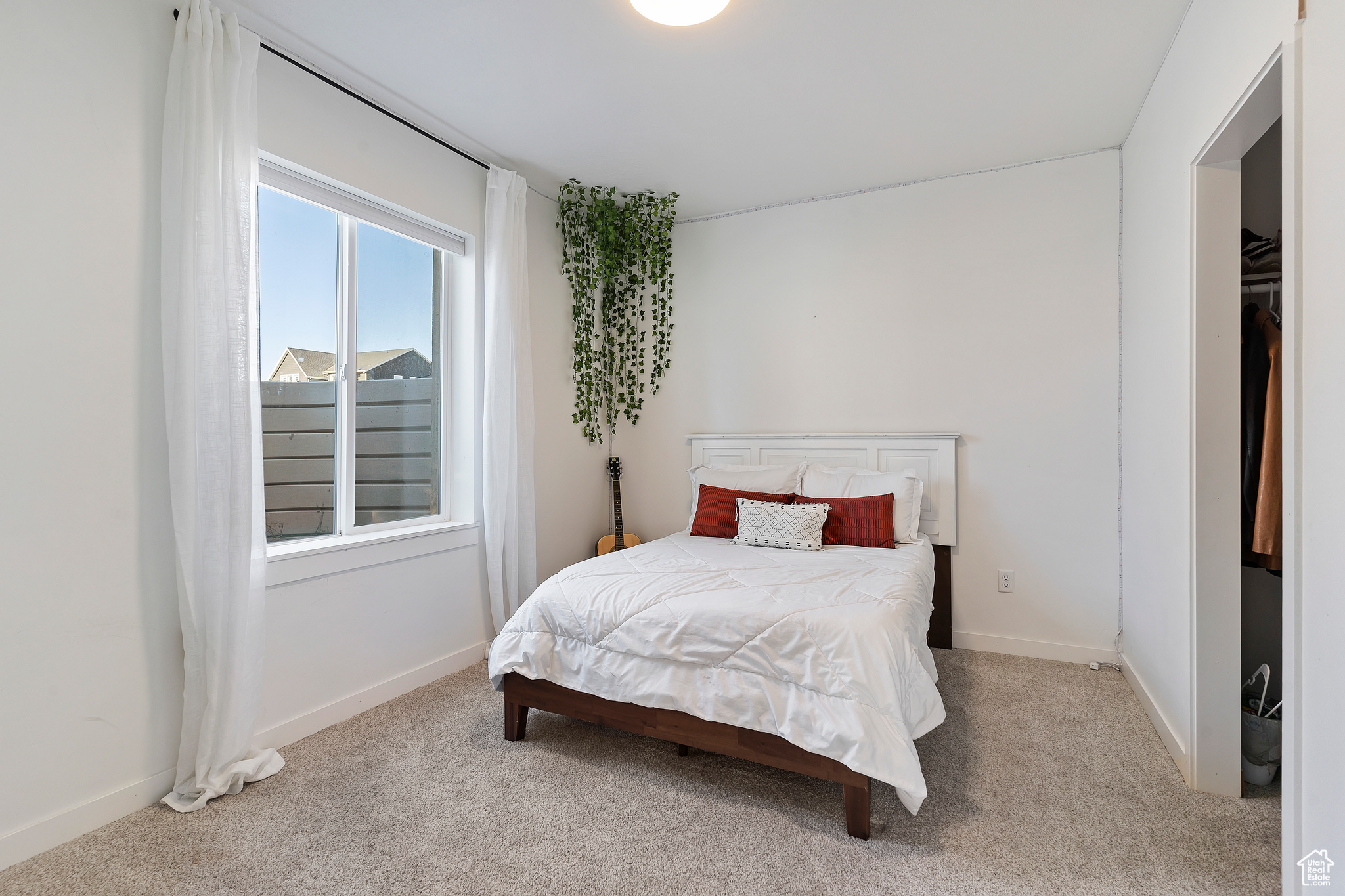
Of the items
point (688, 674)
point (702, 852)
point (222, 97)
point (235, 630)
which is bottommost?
point (702, 852)

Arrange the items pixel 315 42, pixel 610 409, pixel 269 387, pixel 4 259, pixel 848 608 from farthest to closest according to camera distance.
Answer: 1. pixel 610 409
2. pixel 269 387
3. pixel 315 42
4. pixel 848 608
5. pixel 4 259

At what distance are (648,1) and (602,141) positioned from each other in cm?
110

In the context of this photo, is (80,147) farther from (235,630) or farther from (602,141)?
(602,141)

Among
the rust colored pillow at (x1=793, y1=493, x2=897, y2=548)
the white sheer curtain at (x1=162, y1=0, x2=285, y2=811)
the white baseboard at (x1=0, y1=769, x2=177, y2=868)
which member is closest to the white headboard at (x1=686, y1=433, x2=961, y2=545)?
the rust colored pillow at (x1=793, y1=493, x2=897, y2=548)

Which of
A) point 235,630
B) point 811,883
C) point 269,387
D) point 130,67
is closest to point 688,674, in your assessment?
point 811,883

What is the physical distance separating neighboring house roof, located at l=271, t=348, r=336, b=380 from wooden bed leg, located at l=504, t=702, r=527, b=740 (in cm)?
156

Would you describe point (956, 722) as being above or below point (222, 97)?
below

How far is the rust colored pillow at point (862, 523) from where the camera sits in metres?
3.01

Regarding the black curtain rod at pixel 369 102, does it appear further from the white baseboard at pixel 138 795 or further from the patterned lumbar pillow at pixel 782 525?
the white baseboard at pixel 138 795

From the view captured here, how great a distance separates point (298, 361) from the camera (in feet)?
8.29

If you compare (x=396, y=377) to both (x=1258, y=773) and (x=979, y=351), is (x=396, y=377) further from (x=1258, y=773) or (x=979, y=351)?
(x=1258, y=773)

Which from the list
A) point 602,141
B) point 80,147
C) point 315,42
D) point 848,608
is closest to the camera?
point 80,147

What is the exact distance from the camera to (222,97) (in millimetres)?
2027

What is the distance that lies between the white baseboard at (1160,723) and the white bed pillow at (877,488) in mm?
1045
